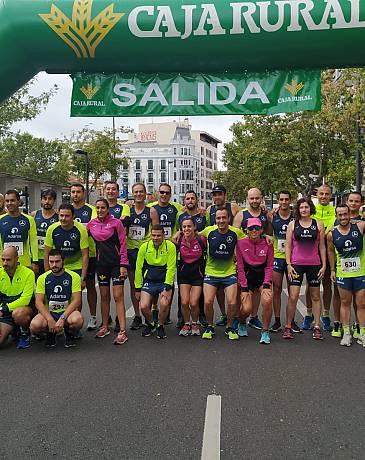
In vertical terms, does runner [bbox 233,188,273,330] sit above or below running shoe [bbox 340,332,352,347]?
above

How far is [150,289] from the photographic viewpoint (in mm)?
6453

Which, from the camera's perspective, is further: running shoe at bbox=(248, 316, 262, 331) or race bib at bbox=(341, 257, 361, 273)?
A: running shoe at bbox=(248, 316, 262, 331)

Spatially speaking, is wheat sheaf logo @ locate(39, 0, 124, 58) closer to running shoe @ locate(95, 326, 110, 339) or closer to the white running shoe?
running shoe @ locate(95, 326, 110, 339)

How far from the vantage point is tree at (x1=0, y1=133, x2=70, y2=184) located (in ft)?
136

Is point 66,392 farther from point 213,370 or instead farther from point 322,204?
point 322,204

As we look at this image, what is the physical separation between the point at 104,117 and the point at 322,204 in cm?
386

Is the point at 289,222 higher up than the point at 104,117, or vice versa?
the point at 104,117

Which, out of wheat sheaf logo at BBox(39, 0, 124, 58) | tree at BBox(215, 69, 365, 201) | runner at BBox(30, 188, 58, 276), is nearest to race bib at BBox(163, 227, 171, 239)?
runner at BBox(30, 188, 58, 276)

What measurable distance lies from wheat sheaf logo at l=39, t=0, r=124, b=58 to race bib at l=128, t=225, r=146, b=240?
3201 mm

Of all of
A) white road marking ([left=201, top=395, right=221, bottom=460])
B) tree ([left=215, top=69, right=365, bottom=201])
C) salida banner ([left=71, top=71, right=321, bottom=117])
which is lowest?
white road marking ([left=201, top=395, right=221, bottom=460])

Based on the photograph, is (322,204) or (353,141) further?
(353,141)

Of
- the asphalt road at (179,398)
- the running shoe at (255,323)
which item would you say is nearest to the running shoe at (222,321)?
the running shoe at (255,323)

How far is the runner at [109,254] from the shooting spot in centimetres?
634

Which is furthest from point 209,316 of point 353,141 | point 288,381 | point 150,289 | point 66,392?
point 353,141
